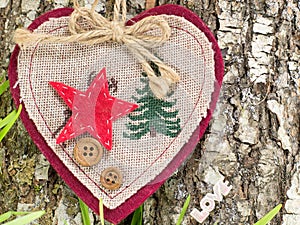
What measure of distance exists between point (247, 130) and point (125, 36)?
294mm

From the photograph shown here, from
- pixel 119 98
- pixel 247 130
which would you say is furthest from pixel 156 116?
pixel 247 130

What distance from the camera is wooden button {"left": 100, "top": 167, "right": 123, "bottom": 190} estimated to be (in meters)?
1.19

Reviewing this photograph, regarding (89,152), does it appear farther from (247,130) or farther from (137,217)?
(247,130)

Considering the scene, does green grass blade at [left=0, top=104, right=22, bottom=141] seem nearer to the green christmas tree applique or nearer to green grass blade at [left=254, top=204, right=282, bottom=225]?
the green christmas tree applique

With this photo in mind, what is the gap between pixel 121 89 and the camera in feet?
3.93

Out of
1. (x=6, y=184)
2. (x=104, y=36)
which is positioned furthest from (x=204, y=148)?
(x=6, y=184)

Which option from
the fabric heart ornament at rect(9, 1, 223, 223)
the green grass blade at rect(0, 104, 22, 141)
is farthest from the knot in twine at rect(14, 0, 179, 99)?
the green grass blade at rect(0, 104, 22, 141)

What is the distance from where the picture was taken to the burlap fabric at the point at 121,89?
118cm

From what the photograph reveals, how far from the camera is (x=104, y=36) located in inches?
46.8

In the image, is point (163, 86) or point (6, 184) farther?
point (6, 184)

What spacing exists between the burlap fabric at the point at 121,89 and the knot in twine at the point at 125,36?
0.02 m

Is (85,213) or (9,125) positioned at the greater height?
(9,125)

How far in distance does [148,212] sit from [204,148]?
6.8 inches

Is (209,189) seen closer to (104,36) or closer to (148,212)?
(148,212)
